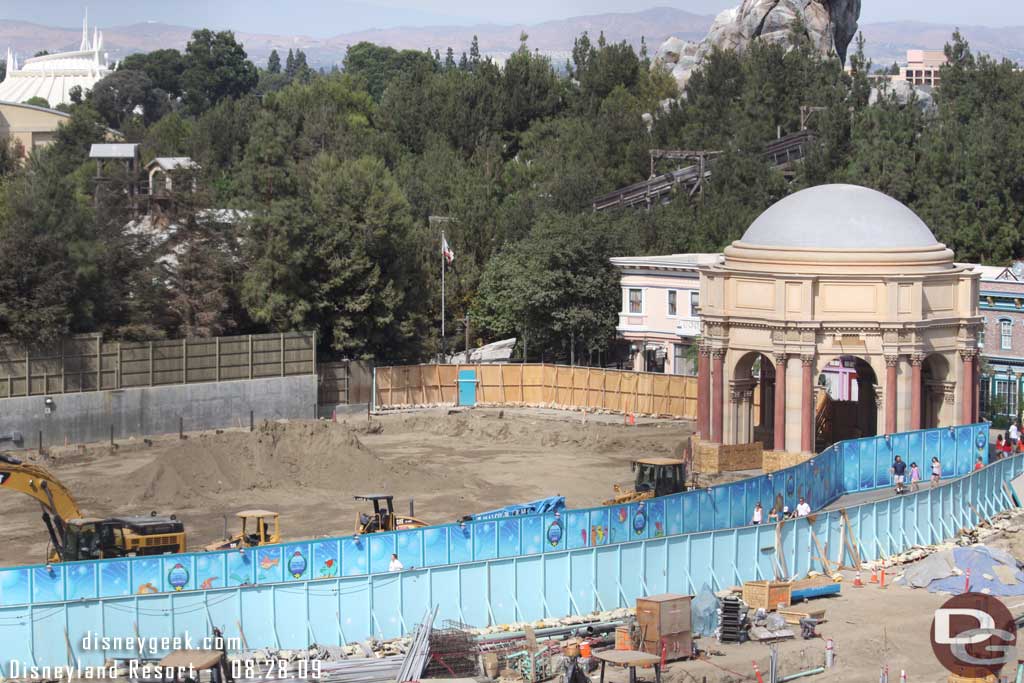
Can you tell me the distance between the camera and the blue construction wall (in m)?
41.5

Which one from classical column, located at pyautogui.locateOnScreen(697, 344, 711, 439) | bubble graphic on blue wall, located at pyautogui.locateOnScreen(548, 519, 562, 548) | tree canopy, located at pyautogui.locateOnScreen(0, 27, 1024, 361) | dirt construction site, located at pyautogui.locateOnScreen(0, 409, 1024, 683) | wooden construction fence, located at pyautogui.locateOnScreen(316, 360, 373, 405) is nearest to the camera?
dirt construction site, located at pyautogui.locateOnScreen(0, 409, 1024, 683)

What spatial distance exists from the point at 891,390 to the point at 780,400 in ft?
14.1

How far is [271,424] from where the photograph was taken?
72625 millimetres

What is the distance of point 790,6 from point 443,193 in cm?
5921

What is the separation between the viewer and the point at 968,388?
69.6m

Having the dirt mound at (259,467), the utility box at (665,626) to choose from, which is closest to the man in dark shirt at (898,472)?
the dirt mound at (259,467)

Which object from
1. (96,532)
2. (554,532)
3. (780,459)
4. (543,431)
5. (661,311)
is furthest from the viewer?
(661,311)

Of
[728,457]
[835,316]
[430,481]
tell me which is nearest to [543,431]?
[728,457]

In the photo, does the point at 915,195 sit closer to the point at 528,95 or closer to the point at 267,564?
the point at 528,95

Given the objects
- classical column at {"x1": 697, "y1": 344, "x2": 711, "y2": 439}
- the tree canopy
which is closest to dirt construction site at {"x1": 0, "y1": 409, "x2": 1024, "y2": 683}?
classical column at {"x1": 697, "y1": 344, "x2": 711, "y2": 439}

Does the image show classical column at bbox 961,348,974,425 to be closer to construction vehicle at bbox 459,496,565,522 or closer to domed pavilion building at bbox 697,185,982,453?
domed pavilion building at bbox 697,185,982,453

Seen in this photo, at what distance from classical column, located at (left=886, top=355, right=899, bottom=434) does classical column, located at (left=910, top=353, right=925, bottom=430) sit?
27.5 inches

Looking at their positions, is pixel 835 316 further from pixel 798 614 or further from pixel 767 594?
pixel 798 614

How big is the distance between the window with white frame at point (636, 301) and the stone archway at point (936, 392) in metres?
26.6
